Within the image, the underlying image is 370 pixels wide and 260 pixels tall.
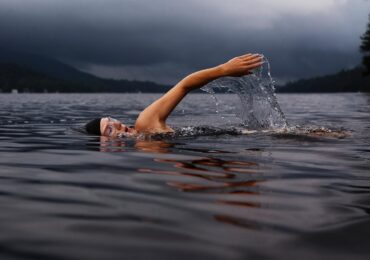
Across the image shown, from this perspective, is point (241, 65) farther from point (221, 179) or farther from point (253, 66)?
point (221, 179)

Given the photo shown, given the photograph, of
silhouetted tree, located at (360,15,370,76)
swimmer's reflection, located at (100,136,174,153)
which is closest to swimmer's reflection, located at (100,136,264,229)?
swimmer's reflection, located at (100,136,174,153)

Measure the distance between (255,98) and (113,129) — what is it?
10.6 ft

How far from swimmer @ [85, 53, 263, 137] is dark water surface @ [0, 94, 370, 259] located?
1.76m

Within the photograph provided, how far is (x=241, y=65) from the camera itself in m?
7.94

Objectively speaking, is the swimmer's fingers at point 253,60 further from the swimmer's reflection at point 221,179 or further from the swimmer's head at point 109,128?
the swimmer's head at point 109,128

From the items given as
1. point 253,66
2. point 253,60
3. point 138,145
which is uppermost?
point 253,60

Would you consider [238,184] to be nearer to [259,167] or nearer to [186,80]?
[259,167]

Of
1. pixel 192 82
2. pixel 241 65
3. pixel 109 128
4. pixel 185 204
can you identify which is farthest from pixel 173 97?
pixel 185 204

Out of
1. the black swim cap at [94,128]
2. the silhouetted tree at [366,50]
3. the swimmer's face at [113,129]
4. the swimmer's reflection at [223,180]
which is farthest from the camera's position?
the silhouetted tree at [366,50]

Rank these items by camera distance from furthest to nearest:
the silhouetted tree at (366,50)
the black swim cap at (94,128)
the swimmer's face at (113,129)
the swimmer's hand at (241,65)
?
the silhouetted tree at (366,50)
the black swim cap at (94,128)
the swimmer's face at (113,129)
the swimmer's hand at (241,65)

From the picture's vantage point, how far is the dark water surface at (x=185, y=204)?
2674 mm

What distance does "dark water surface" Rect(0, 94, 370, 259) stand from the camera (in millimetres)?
2674

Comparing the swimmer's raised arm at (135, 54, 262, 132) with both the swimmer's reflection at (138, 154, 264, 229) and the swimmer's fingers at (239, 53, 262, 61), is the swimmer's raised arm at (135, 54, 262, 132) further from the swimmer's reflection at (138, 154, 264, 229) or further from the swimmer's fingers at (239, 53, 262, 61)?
the swimmer's reflection at (138, 154, 264, 229)

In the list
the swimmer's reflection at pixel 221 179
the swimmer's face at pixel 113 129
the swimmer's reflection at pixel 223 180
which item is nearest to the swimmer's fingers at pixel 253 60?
the swimmer's reflection at pixel 221 179
